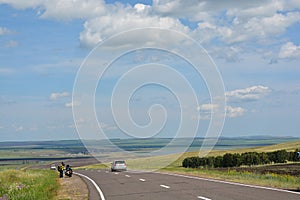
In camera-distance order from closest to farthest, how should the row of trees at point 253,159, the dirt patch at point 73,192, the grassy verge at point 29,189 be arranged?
the grassy verge at point 29,189, the dirt patch at point 73,192, the row of trees at point 253,159

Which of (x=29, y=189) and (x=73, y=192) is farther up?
(x=29, y=189)

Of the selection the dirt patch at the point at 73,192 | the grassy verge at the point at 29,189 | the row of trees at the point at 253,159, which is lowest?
the dirt patch at the point at 73,192

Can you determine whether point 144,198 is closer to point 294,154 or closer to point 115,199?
point 115,199

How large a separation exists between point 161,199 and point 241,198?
2.94 metres

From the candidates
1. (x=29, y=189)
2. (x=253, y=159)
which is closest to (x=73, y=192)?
(x=29, y=189)

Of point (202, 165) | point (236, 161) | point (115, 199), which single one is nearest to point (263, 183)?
point (115, 199)

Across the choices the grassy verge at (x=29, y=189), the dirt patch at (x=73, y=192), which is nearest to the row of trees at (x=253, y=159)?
the grassy verge at (x=29, y=189)

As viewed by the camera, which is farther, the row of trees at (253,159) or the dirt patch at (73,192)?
the row of trees at (253,159)

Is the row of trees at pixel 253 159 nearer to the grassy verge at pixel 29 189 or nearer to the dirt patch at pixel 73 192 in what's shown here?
the grassy verge at pixel 29 189

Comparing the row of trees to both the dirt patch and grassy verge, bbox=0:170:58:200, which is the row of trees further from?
the dirt patch

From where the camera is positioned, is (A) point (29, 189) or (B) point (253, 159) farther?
(B) point (253, 159)

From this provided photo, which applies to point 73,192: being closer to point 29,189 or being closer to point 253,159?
point 29,189

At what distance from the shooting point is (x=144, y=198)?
17156 mm

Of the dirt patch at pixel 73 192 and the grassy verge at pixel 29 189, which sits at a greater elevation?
the grassy verge at pixel 29 189
